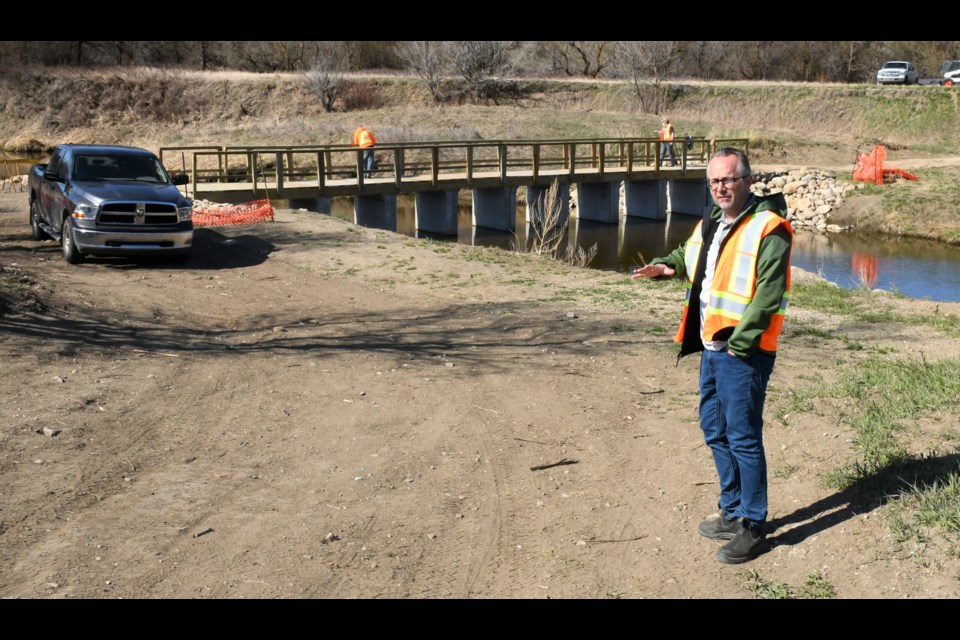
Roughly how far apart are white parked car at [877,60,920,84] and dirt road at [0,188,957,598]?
5148 centimetres

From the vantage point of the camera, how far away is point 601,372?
9.00m

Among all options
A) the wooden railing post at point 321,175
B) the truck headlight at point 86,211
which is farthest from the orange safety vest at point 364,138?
the truck headlight at point 86,211

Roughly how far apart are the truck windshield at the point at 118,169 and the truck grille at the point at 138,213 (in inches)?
35.6

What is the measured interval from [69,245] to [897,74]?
53976 mm

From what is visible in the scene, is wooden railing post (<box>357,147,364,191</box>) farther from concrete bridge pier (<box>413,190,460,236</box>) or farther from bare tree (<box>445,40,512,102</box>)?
bare tree (<box>445,40,512,102</box>)

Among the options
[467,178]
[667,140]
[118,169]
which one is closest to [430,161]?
[667,140]

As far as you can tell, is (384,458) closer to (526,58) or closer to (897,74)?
(897,74)

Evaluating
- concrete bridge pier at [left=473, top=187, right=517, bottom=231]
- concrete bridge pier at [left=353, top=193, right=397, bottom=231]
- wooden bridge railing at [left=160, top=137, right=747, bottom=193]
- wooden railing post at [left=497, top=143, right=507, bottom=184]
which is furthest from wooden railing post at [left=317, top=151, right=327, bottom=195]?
concrete bridge pier at [left=473, top=187, right=517, bottom=231]

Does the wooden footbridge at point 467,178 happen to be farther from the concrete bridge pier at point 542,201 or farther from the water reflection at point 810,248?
the water reflection at point 810,248

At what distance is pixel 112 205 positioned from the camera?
1408 centimetres

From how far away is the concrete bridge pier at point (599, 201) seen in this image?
3391 cm

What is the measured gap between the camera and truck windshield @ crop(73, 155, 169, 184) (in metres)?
14.9

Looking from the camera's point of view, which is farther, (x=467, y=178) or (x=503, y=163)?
(x=503, y=163)

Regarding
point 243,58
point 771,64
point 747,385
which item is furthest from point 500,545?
point 243,58
